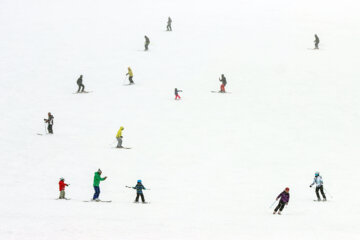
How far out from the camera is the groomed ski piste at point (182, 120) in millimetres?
16969

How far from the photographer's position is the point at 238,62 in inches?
1677

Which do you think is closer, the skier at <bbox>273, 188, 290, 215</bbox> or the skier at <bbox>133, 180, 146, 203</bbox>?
the skier at <bbox>273, 188, 290, 215</bbox>

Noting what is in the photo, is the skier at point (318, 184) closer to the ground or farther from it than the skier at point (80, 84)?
closer to the ground

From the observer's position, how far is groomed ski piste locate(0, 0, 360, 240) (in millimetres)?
16969

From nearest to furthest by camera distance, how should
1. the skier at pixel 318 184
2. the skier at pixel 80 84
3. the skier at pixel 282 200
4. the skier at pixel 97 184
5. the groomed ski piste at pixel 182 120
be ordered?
the groomed ski piste at pixel 182 120, the skier at pixel 282 200, the skier at pixel 97 184, the skier at pixel 318 184, the skier at pixel 80 84

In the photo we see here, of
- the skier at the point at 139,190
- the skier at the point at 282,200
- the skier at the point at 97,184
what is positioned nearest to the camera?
the skier at the point at 282,200

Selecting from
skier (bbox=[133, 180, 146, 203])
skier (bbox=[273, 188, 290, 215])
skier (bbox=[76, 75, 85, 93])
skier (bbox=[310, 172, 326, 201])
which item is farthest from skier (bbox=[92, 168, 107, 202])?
skier (bbox=[76, 75, 85, 93])

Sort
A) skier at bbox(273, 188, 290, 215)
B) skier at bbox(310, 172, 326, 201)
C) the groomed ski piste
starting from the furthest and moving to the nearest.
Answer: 1. skier at bbox(310, 172, 326, 201)
2. skier at bbox(273, 188, 290, 215)
3. the groomed ski piste

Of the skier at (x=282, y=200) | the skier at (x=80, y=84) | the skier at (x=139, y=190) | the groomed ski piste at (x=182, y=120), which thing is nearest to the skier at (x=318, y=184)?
the groomed ski piste at (x=182, y=120)

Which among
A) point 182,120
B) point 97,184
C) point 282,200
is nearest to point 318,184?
point 282,200

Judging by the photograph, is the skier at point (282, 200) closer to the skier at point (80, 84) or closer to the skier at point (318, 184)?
the skier at point (318, 184)

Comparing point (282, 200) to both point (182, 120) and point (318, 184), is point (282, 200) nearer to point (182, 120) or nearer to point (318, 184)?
point (318, 184)

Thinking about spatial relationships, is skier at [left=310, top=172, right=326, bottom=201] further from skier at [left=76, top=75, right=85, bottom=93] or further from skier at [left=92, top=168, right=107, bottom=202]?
skier at [left=76, top=75, right=85, bottom=93]

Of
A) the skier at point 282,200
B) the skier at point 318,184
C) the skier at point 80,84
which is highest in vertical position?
the skier at point 80,84
